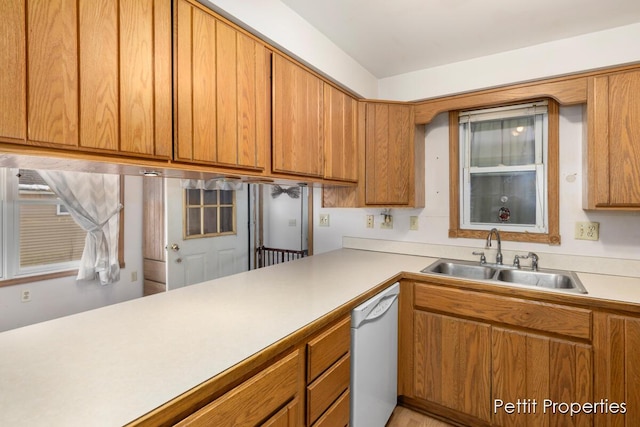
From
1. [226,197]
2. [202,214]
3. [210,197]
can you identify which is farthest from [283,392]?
[226,197]

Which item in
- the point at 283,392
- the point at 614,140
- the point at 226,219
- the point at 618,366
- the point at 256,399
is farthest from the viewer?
the point at 226,219

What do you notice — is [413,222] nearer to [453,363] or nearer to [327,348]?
[453,363]

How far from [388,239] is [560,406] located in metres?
1.47

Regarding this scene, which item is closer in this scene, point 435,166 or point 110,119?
point 110,119

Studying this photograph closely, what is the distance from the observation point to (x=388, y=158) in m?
2.35

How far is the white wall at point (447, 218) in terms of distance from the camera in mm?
1930

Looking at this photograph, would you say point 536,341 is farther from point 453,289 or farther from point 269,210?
point 269,210

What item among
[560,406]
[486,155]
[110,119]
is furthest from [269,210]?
[560,406]

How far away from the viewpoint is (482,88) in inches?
84.7

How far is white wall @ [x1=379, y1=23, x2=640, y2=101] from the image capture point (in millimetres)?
1774

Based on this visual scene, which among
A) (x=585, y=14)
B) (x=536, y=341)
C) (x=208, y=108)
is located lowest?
(x=536, y=341)

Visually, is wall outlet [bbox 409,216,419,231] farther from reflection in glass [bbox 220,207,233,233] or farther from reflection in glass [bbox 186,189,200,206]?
reflection in glass [bbox 186,189,200,206]

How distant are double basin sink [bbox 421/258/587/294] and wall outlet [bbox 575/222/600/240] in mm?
246

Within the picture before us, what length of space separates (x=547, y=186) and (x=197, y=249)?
9.70 feet
